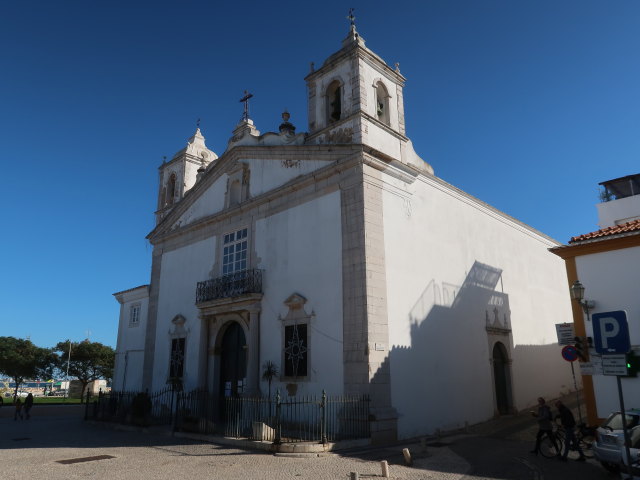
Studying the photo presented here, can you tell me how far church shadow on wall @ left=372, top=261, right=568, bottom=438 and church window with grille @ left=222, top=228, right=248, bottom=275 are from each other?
20.4 feet

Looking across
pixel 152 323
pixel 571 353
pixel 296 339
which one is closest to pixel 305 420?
pixel 296 339

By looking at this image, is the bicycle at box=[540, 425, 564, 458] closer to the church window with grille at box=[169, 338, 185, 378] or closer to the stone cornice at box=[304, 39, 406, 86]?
the stone cornice at box=[304, 39, 406, 86]

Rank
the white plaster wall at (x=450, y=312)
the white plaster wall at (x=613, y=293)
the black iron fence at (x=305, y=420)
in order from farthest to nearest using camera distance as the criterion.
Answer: the white plaster wall at (x=450, y=312) < the black iron fence at (x=305, y=420) < the white plaster wall at (x=613, y=293)

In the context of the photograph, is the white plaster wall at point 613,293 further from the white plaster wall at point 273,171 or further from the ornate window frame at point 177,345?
the ornate window frame at point 177,345

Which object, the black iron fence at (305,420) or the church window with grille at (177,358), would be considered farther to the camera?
the church window with grille at (177,358)

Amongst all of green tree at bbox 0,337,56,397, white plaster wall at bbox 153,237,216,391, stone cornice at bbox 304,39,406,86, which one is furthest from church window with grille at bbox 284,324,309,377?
green tree at bbox 0,337,56,397

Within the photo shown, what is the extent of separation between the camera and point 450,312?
15.7 m

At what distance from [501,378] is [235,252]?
411 inches

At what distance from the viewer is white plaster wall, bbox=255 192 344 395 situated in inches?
523

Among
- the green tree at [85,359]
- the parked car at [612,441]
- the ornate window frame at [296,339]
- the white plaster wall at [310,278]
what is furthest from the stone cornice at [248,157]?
the green tree at [85,359]

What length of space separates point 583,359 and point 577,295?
5.05 feet

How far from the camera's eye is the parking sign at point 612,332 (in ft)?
22.8

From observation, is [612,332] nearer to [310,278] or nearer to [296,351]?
[310,278]

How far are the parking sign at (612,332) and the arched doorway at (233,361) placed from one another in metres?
11.0
